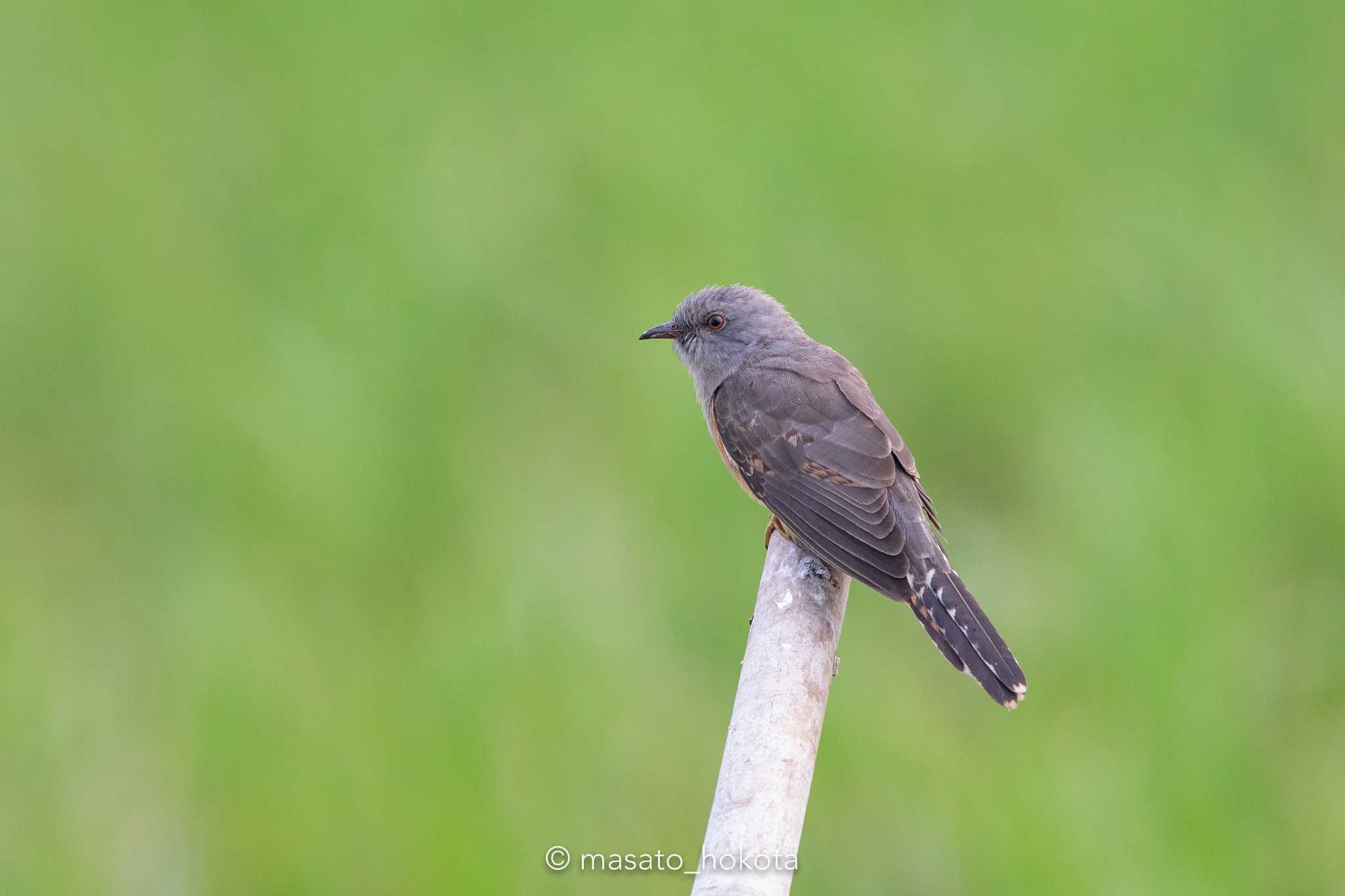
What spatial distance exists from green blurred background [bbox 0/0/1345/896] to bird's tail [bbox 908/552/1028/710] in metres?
0.91

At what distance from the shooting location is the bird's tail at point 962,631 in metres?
3.20

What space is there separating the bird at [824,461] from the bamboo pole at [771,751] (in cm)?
44

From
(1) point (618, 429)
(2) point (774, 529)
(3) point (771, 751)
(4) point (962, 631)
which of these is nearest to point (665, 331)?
(2) point (774, 529)

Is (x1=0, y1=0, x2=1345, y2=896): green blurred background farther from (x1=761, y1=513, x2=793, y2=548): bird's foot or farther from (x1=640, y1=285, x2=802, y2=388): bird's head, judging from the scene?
(x1=640, y1=285, x2=802, y2=388): bird's head

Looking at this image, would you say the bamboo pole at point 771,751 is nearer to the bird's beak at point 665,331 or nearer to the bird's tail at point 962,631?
the bird's tail at point 962,631

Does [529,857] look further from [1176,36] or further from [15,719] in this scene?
[1176,36]

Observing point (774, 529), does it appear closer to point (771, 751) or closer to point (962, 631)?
point (962, 631)

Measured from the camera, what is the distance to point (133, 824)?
14.3 feet

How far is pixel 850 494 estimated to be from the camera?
3.71 metres

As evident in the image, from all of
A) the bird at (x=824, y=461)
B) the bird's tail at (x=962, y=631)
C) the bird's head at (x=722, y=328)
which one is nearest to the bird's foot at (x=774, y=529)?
the bird at (x=824, y=461)

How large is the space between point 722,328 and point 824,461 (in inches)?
26.1

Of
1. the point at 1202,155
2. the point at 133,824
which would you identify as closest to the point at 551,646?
the point at 133,824

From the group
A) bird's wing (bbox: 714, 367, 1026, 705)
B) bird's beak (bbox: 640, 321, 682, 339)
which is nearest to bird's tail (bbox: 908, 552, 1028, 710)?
bird's wing (bbox: 714, 367, 1026, 705)

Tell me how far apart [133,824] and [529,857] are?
1.21m
